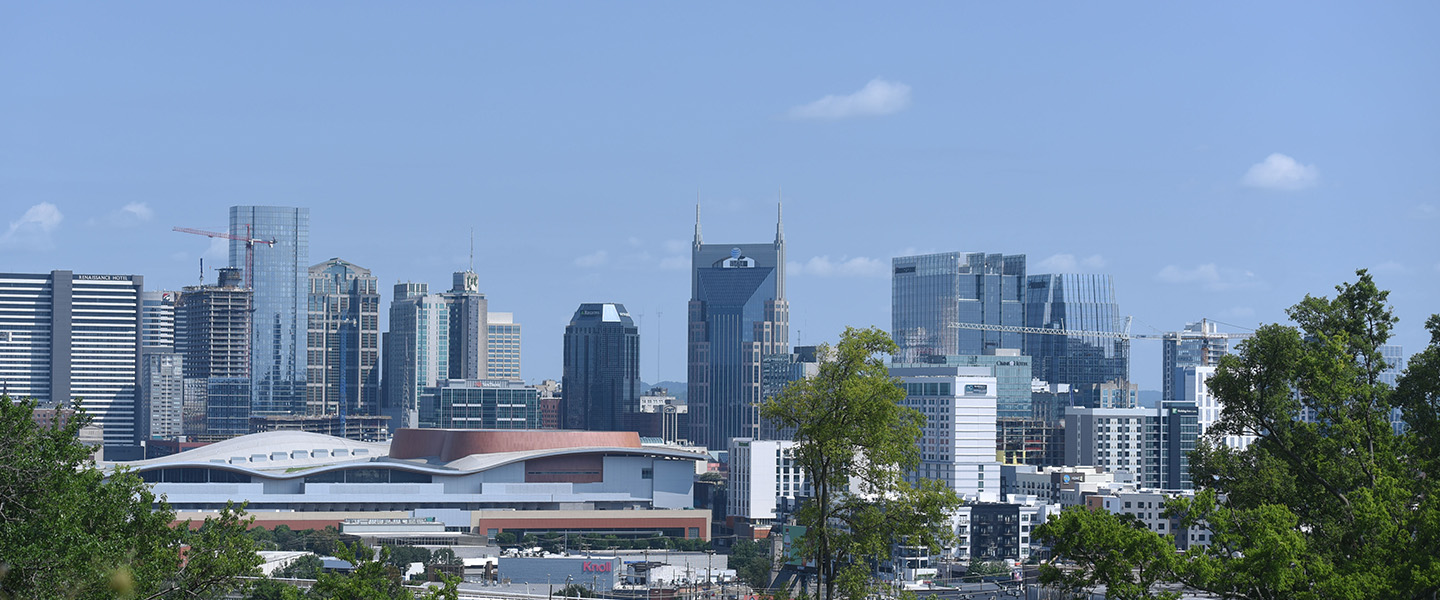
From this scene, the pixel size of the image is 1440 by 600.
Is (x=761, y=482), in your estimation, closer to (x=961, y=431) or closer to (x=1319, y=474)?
(x=961, y=431)

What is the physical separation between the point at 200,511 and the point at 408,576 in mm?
53629

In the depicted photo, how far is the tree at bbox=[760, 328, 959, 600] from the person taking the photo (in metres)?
30.1

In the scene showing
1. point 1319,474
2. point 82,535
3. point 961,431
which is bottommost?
point 961,431

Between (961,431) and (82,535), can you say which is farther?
(961,431)

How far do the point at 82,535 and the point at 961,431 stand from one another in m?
170

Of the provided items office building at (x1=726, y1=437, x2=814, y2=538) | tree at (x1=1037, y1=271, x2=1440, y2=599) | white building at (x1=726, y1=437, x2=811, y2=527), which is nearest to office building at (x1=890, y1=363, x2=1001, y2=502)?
office building at (x1=726, y1=437, x2=814, y2=538)

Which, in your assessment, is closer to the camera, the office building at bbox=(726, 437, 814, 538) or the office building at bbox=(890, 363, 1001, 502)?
the office building at bbox=(890, 363, 1001, 502)

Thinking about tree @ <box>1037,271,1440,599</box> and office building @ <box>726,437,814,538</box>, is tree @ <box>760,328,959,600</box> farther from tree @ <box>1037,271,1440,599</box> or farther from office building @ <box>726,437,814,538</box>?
office building @ <box>726,437,814,538</box>

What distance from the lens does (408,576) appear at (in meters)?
133

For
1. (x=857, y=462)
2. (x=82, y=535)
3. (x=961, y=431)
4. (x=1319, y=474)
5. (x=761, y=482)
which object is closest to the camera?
(x=82, y=535)

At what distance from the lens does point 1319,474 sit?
1318 inches

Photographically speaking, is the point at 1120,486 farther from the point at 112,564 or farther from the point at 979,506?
the point at 112,564

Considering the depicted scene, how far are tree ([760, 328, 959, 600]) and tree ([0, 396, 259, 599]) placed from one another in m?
9.88

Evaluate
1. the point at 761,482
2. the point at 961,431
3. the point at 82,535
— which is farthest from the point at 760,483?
the point at 82,535
